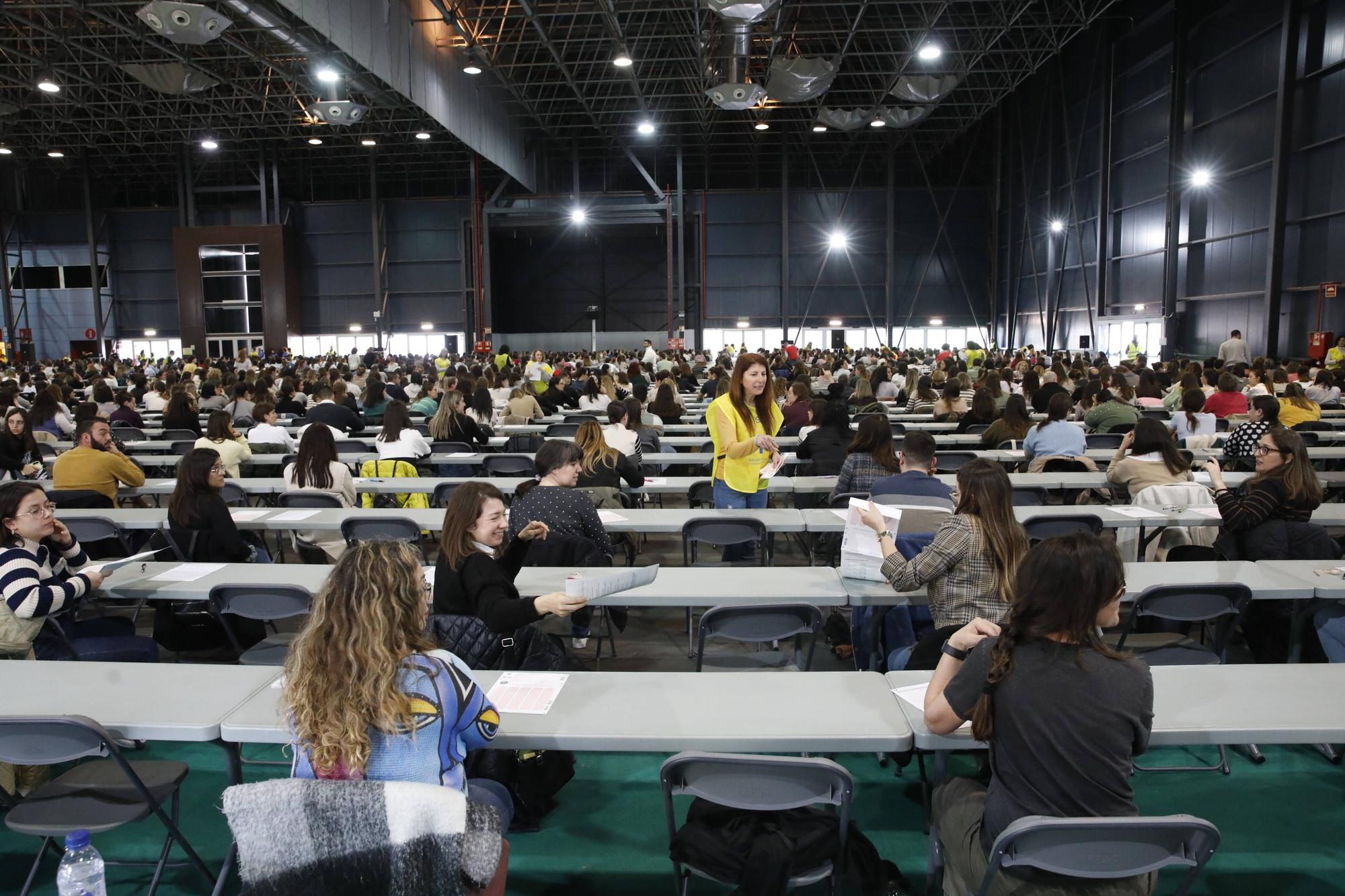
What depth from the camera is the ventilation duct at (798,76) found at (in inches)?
672

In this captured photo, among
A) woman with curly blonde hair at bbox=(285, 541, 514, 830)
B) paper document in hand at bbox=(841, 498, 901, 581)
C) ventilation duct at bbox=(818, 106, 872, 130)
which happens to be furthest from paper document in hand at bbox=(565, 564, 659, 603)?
ventilation duct at bbox=(818, 106, 872, 130)

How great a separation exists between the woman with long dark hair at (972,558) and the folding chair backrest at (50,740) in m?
2.40

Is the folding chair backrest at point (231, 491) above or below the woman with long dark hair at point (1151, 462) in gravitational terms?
below

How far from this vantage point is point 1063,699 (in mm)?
2002

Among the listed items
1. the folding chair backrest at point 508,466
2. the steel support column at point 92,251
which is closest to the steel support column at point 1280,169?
the folding chair backrest at point 508,466

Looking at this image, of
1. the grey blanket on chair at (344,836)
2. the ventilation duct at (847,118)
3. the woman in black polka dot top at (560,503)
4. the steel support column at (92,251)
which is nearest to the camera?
the grey blanket on chair at (344,836)

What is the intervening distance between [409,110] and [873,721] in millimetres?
22805

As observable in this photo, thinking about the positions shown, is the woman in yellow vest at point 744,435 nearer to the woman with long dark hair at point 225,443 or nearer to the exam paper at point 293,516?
the exam paper at point 293,516

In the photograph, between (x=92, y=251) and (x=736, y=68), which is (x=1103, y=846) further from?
(x=92, y=251)

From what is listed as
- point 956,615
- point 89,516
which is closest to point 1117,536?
point 956,615

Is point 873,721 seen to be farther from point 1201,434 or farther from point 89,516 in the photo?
point 1201,434

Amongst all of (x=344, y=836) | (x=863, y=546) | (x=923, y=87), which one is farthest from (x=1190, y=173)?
(x=344, y=836)

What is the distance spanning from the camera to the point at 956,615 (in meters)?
3.18

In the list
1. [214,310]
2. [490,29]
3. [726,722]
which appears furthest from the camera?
[214,310]
